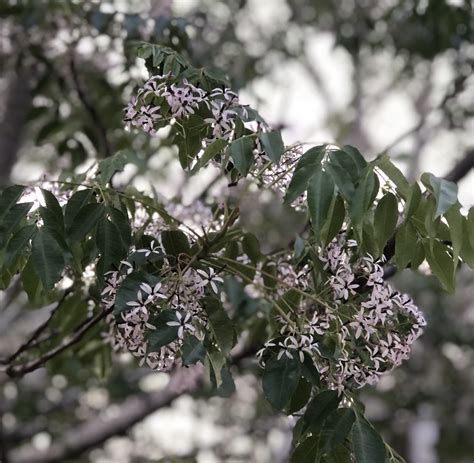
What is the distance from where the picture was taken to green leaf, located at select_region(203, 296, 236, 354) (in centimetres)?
143

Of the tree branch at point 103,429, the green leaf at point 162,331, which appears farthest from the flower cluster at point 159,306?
the tree branch at point 103,429

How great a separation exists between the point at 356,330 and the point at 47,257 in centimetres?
56

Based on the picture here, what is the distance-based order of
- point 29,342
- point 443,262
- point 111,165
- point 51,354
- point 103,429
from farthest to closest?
point 103,429
point 29,342
point 51,354
point 111,165
point 443,262

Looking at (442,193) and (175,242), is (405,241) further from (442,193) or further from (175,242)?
(175,242)

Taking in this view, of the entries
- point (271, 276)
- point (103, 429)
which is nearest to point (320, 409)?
point (271, 276)

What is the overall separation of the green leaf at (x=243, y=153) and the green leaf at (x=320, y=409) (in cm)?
41

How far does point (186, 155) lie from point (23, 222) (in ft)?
1.10

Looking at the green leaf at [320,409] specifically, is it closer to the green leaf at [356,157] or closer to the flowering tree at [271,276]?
the flowering tree at [271,276]

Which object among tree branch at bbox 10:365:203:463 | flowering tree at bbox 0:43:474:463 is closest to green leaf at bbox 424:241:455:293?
flowering tree at bbox 0:43:474:463

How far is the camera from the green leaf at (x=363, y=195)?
1312mm

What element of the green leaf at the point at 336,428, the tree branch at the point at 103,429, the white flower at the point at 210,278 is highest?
the white flower at the point at 210,278

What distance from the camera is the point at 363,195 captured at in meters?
1.32

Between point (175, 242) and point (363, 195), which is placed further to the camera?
point (175, 242)

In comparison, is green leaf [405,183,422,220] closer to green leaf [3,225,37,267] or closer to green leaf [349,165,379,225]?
green leaf [349,165,379,225]
